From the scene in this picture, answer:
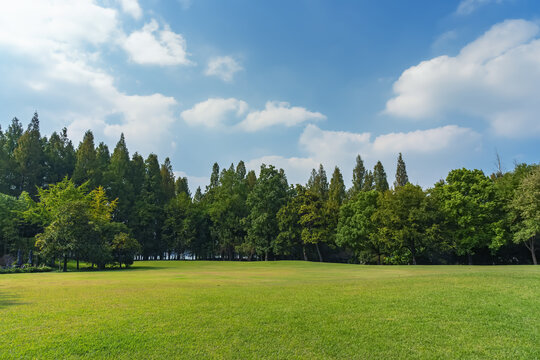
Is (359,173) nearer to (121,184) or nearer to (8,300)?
(121,184)

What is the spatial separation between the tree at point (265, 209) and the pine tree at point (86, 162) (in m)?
30.0

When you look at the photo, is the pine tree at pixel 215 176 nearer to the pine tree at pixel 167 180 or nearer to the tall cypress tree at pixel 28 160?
the pine tree at pixel 167 180

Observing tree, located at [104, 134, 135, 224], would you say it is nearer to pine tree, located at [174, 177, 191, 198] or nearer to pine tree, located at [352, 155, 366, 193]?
pine tree, located at [174, 177, 191, 198]

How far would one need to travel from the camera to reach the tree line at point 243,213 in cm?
3716

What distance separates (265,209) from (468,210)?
3236 centimetres

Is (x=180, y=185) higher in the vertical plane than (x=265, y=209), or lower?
higher

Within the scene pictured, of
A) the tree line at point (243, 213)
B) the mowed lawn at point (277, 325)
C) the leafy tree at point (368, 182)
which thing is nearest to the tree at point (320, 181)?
the tree line at point (243, 213)

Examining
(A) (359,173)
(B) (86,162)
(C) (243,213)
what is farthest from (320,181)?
(B) (86,162)

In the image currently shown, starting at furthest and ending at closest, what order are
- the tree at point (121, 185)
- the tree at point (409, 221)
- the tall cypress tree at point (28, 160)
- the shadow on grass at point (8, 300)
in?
the tree at point (121, 185) → the tall cypress tree at point (28, 160) → the tree at point (409, 221) → the shadow on grass at point (8, 300)

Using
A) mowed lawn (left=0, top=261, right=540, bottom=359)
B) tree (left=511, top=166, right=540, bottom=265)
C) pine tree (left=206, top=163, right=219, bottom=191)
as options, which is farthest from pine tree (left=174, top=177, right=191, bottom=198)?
mowed lawn (left=0, top=261, right=540, bottom=359)

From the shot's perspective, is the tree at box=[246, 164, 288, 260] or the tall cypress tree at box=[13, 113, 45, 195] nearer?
the tall cypress tree at box=[13, 113, 45, 195]

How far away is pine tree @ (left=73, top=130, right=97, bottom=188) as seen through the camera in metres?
57.5

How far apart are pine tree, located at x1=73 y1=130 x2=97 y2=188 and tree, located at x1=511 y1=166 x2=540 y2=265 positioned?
65270 mm

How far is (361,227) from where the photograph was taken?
49.6 meters
